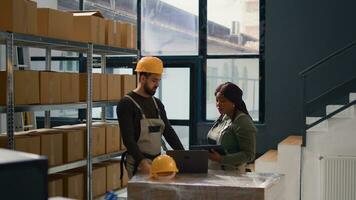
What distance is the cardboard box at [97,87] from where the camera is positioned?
4305mm

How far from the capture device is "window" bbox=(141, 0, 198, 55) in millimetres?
7352

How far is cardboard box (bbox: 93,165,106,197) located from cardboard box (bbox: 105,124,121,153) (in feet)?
0.66

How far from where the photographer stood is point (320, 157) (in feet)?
17.5

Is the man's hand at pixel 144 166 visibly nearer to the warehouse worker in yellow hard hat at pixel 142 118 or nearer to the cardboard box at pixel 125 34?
the warehouse worker in yellow hard hat at pixel 142 118

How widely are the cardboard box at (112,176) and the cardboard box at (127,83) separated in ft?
2.42

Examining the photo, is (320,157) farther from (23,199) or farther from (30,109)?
(23,199)

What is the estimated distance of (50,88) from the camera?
379cm

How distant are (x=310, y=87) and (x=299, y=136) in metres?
0.72

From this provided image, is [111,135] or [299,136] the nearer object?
[111,135]

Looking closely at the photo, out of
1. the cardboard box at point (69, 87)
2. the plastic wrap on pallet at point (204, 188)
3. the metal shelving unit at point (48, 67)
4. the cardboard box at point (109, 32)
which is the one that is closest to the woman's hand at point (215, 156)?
the plastic wrap on pallet at point (204, 188)

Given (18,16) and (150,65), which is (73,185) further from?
(18,16)

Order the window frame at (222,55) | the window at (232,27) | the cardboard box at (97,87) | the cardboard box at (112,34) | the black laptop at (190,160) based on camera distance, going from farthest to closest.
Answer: the window at (232,27) < the window frame at (222,55) < the cardboard box at (112,34) < the cardboard box at (97,87) < the black laptop at (190,160)

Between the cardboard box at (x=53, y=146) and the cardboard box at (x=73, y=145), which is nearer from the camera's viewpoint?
the cardboard box at (x=53, y=146)

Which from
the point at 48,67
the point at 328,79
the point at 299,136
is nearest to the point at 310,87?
the point at 328,79
